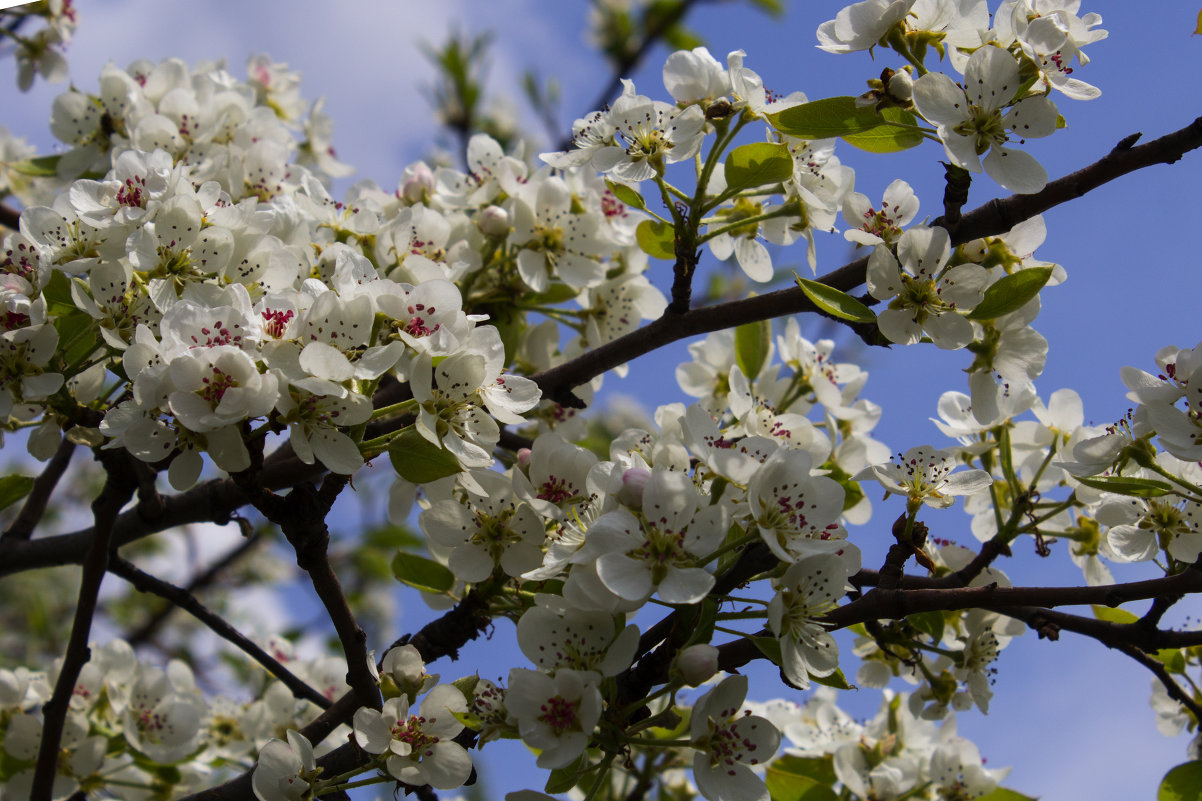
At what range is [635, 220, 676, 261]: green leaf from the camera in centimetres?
222

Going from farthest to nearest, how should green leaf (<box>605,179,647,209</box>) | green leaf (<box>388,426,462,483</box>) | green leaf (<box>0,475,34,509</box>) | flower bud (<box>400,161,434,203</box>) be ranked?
1. flower bud (<box>400,161,434,203</box>)
2. green leaf (<box>605,179,647,209</box>)
3. green leaf (<box>0,475,34,509</box>)
4. green leaf (<box>388,426,462,483</box>)

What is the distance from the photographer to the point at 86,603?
2131mm

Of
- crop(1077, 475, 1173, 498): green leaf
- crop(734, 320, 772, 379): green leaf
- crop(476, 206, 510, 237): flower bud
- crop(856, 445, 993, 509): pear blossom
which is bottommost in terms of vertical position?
crop(1077, 475, 1173, 498): green leaf

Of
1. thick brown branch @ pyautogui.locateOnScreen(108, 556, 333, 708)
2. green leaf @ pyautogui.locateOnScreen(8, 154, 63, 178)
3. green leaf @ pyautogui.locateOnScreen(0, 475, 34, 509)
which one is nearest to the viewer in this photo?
green leaf @ pyautogui.locateOnScreen(0, 475, 34, 509)

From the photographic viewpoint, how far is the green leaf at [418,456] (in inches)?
64.1

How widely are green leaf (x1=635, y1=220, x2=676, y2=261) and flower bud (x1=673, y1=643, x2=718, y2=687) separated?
41.6 inches

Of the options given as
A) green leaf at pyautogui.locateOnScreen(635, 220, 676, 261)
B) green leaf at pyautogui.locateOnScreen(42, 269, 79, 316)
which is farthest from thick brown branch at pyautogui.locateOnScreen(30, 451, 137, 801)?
green leaf at pyautogui.locateOnScreen(635, 220, 676, 261)

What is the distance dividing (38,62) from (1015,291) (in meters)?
3.35

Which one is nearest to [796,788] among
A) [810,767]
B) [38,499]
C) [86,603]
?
[810,767]

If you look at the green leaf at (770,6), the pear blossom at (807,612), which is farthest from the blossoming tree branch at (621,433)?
the green leaf at (770,6)

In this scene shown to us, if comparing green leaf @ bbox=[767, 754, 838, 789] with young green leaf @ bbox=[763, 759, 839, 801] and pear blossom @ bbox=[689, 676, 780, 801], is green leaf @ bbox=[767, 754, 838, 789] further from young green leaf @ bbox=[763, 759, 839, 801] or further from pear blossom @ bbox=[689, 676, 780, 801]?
pear blossom @ bbox=[689, 676, 780, 801]

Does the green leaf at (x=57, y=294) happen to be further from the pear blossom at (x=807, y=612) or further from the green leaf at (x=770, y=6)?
the green leaf at (x=770, y=6)

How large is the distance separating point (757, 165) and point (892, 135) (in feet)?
0.87

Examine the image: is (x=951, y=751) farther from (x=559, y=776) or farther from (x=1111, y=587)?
(x=559, y=776)
